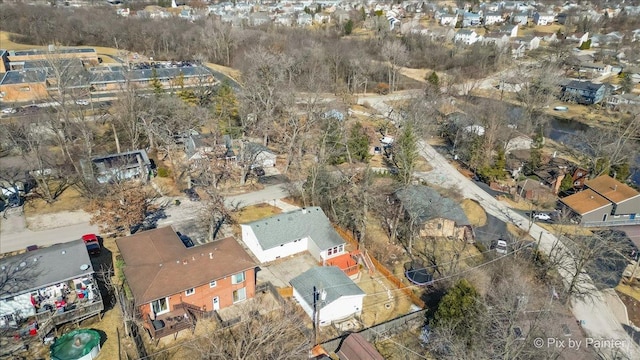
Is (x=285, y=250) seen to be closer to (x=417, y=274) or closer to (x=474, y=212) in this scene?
(x=417, y=274)

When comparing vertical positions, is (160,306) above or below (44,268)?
below

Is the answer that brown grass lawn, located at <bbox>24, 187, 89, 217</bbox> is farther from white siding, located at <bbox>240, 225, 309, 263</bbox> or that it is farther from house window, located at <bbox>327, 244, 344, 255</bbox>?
house window, located at <bbox>327, 244, 344, 255</bbox>

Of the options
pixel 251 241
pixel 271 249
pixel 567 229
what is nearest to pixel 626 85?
pixel 567 229

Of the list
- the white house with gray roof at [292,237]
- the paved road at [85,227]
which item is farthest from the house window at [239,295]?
the paved road at [85,227]

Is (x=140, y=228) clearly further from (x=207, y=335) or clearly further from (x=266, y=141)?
(x=266, y=141)

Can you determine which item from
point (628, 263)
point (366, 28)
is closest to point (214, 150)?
point (628, 263)

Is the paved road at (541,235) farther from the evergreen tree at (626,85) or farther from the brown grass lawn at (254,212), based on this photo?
the evergreen tree at (626,85)
